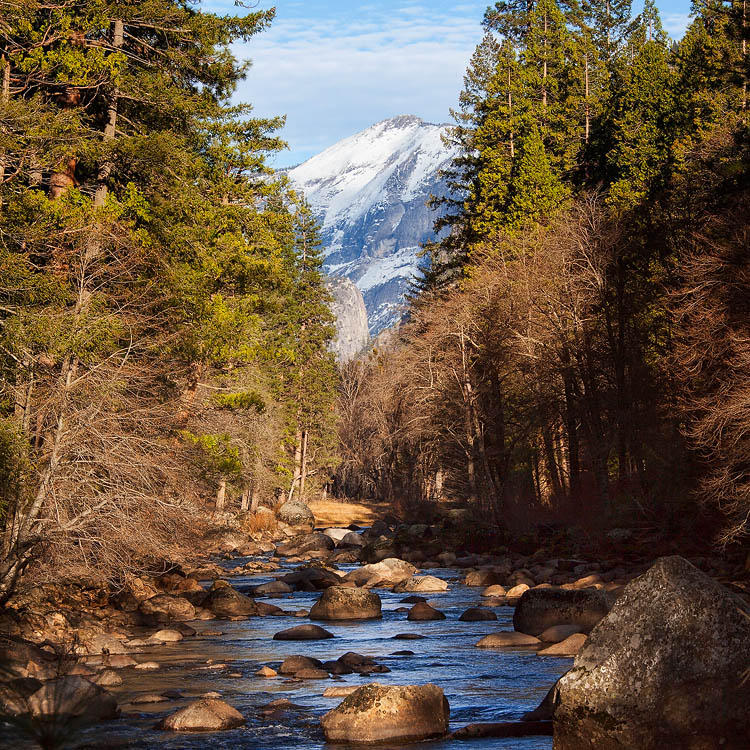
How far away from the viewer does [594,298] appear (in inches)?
1271

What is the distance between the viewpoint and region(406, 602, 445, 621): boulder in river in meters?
20.8

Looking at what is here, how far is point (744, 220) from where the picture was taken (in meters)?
21.4

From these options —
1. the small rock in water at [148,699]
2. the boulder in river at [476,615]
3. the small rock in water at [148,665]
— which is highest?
the small rock in water at [148,699]

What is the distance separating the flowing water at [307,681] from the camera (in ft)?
35.2

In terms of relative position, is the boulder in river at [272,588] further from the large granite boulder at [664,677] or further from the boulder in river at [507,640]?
the large granite boulder at [664,677]

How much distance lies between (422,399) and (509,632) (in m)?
22.4

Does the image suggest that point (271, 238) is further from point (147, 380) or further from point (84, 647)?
point (84, 647)

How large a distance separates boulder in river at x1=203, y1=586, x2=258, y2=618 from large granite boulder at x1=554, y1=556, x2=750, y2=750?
524 inches

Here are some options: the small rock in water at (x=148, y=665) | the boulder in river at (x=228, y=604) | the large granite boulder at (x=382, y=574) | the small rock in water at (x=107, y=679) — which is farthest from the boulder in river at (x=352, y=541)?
the small rock in water at (x=107, y=679)

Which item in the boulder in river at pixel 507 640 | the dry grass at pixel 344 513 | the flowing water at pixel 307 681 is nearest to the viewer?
the flowing water at pixel 307 681

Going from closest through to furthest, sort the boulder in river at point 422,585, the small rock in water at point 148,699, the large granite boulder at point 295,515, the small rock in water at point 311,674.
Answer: the small rock in water at point 148,699 < the small rock in water at point 311,674 < the boulder in river at point 422,585 < the large granite boulder at point 295,515

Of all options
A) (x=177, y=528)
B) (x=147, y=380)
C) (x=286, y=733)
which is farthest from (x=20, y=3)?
(x=286, y=733)

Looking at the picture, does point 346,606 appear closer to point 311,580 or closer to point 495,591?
point 495,591

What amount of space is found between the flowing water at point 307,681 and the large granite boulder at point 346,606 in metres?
0.62
